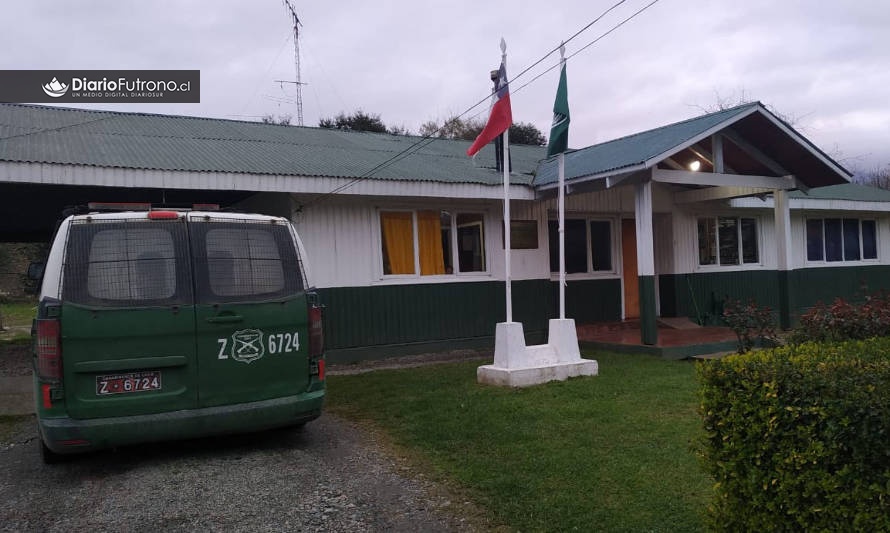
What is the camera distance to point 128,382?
4680 millimetres

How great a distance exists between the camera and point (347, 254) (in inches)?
398

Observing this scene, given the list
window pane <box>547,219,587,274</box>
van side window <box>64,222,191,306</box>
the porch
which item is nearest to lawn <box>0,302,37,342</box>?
van side window <box>64,222,191,306</box>

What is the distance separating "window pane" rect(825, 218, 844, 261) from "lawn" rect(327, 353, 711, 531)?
32.3ft

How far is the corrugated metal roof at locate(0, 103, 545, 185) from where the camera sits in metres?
8.52

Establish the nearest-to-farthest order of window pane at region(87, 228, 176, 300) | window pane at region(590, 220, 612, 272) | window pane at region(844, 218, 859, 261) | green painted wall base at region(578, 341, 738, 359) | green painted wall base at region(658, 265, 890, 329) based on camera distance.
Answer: window pane at region(87, 228, 176, 300), green painted wall base at region(578, 341, 738, 359), green painted wall base at region(658, 265, 890, 329), window pane at region(590, 220, 612, 272), window pane at region(844, 218, 859, 261)

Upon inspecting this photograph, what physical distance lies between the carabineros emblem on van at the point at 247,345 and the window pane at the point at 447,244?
6.09 meters

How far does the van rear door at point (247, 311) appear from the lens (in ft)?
16.3

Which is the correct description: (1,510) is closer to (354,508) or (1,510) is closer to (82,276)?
(82,276)

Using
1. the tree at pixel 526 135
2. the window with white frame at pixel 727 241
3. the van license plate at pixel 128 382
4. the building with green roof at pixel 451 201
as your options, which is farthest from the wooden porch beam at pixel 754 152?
the tree at pixel 526 135

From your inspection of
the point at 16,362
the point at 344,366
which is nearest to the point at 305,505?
the point at 344,366

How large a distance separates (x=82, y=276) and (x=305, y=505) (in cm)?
230

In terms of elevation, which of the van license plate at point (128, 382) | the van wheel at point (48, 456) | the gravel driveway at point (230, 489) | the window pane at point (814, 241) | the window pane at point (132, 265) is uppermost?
the window pane at point (814, 241)

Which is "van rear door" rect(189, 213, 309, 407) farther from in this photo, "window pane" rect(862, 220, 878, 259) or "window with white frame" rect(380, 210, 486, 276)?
"window pane" rect(862, 220, 878, 259)

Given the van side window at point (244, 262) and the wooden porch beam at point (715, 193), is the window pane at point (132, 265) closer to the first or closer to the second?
the van side window at point (244, 262)
